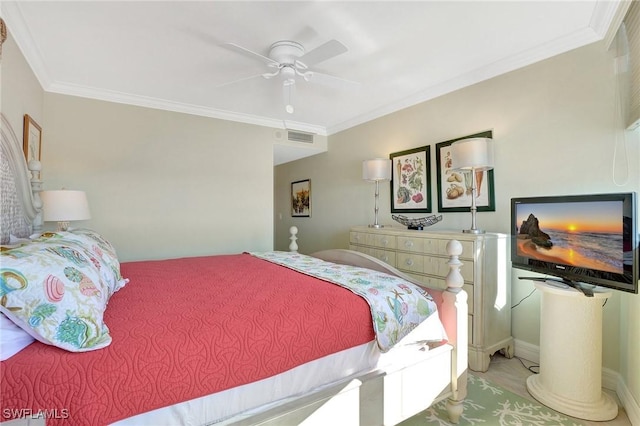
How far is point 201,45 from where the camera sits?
2326 millimetres

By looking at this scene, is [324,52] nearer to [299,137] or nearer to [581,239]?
[581,239]

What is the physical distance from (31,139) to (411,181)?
358 cm

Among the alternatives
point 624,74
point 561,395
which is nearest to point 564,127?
point 624,74

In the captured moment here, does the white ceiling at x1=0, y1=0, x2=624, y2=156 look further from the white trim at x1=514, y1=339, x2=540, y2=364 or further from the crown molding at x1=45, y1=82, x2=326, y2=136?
the white trim at x1=514, y1=339, x2=540, y2=364

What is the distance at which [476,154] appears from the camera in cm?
249

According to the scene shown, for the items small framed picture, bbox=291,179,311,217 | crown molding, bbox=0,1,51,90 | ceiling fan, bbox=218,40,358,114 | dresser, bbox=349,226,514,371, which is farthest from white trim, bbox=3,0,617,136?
dresser, bbox=349,226,514,371

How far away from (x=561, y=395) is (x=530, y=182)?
152 cm

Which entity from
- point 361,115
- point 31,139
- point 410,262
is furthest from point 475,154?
point 31,139

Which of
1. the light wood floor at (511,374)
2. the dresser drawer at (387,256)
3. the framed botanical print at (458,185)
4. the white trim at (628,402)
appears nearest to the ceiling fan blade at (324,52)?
the framed botanical print at (458,185)

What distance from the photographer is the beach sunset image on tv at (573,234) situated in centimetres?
174

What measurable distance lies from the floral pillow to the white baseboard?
2.60 metres

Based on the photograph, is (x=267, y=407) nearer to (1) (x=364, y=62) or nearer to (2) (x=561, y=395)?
(2) (x=561, y=395)

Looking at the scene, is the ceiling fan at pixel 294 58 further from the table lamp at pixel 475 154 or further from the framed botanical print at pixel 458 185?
the framed botanical print at pixel 458 185

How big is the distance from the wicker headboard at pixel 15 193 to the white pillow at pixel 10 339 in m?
1.06
